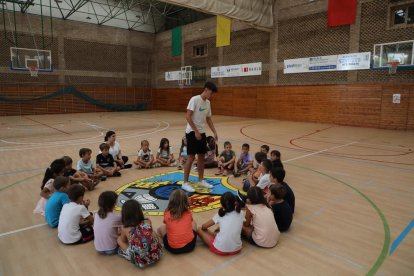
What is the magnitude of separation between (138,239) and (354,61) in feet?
49.0

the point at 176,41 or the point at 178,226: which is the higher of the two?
the point at 176,41


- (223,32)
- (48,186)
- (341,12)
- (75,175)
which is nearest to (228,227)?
(48,186)

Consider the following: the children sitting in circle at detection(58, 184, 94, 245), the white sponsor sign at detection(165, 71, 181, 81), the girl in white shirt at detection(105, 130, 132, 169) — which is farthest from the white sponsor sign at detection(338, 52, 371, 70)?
the children sitting in circle at detection(58, 184, 94, 245)

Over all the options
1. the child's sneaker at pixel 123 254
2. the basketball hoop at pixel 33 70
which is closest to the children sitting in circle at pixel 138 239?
the child's sneaker at pixel 123 254

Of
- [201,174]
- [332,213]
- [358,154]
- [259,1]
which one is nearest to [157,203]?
[201,174]

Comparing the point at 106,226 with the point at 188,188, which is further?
the point at 188,188

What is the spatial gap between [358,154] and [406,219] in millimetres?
4535

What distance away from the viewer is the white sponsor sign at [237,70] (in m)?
19.1

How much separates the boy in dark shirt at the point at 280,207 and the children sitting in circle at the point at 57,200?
Result: 2.38 m

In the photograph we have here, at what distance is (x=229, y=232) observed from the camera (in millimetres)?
2910

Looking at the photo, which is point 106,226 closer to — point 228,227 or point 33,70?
point 228,227

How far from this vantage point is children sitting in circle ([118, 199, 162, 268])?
2.70m

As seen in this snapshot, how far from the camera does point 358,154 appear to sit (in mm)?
8055

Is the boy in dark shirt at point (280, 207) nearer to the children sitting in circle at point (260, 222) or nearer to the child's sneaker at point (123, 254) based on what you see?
the children sitting in circle at point (260, 222)
